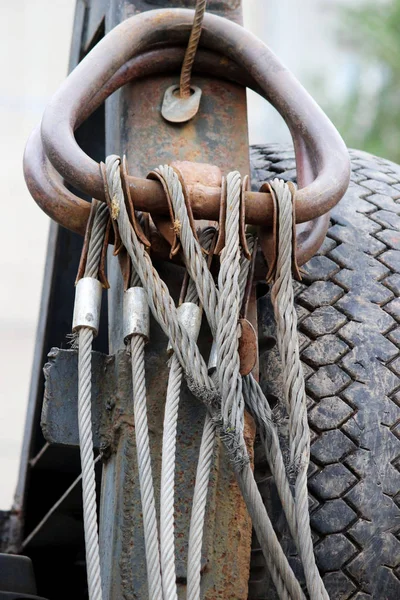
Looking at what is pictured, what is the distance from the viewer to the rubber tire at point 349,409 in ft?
5.32

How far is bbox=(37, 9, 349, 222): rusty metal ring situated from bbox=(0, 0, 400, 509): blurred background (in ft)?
18.8

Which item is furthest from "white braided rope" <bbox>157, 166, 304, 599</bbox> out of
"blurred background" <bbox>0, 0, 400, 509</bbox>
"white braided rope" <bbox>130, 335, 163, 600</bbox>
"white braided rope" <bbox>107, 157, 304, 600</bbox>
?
"blurred background" <bbox>0, 0, 400, 509</bbox>

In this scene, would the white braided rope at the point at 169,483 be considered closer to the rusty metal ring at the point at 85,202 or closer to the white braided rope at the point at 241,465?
the white braided rope at the point at 241,465

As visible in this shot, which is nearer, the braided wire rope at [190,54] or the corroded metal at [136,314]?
the corroded metal at [136,314]

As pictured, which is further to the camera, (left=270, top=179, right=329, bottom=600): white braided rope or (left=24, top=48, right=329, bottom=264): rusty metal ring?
(left=24, top=48, right=329, bottom=264): rusty metal ring

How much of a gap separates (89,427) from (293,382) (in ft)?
0.93

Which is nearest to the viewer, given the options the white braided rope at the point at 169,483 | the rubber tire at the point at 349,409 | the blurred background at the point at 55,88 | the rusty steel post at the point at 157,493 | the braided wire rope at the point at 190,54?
the white braided rope at the point at 169,483

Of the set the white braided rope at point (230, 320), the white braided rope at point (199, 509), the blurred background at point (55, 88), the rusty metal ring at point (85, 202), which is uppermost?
the blurred background at point (55, 88)

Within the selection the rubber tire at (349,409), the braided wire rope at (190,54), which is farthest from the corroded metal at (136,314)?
the braided wire rope at (190,54)

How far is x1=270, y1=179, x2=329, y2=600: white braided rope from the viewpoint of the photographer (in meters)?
1.42

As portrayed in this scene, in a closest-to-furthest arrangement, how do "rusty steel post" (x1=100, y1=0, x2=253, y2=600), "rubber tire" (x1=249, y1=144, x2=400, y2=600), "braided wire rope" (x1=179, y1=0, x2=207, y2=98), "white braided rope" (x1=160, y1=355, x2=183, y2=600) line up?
"white braided rope" (x1=160, y1=355, x2=183, y2=600) < "rusty steel post" (x1=100, y1=0, x2=253, y2=600) < "rubber tire" (x1=249, y1=144, x2=400, y2=600) < "braided wire rope" (x1=179, y1=0, x2=207, y2=98)

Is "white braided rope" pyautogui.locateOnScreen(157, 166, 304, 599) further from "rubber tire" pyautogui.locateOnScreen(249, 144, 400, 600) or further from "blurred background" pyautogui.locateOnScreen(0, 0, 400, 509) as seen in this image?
"blurred background" pyautogui.locateOnScreen(0, 0, 400, 509)

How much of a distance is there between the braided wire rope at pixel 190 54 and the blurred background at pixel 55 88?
18.7 feet

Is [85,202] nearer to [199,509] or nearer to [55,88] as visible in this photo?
[199,509]
